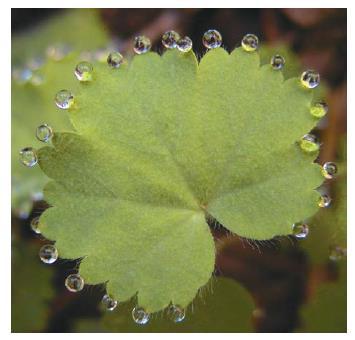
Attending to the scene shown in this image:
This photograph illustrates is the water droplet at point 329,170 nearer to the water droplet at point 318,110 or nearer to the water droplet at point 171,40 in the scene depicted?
the water droplet at point 318,110

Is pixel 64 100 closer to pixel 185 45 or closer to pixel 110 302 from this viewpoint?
pixel 185 45

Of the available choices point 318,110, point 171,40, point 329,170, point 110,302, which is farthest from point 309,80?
point 110,302

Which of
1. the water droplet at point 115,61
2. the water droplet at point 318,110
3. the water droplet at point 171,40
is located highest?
the water droplet at point 171,40

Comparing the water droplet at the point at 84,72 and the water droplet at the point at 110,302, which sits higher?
the water droplet at the point at 84,72

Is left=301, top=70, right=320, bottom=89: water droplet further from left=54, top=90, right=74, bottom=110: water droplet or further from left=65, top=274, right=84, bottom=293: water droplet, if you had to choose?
left=65, top=274, right=84, bottom=293: water droplet

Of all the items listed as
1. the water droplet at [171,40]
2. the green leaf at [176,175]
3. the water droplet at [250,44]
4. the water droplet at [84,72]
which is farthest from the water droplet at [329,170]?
the water droplet at [84,72]

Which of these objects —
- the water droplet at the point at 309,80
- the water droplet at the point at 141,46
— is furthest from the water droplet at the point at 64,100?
the water droplet at the point at 309,80
